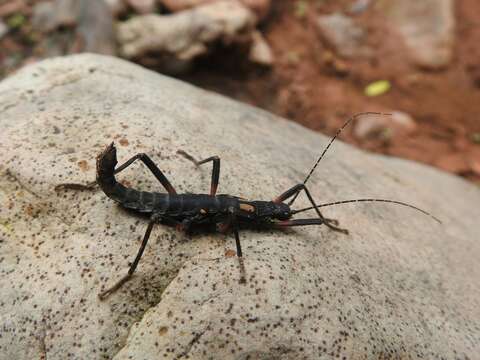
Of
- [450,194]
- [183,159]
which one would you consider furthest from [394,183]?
[183,159]

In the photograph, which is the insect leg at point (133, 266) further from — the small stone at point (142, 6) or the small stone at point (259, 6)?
the small stone at point (259, 6)

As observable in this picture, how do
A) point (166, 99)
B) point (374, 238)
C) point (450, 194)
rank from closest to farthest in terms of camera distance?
point (374, 238) → point (166, 99) → point (450, 194)

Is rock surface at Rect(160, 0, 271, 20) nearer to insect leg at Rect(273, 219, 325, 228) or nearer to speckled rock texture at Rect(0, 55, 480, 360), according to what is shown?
speckled rock texture at Rect(0, 55, 480, 360)

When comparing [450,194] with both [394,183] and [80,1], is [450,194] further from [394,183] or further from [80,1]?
[80,1]

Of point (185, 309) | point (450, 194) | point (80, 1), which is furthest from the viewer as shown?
point (80, 1)

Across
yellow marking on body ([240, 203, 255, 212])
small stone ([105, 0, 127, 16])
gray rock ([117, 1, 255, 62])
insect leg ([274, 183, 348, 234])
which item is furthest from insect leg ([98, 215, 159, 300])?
small stone ([105, 0, 127, 16])

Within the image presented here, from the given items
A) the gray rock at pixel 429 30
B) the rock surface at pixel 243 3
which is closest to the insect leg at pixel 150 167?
the rock surface at pixel 243 3
